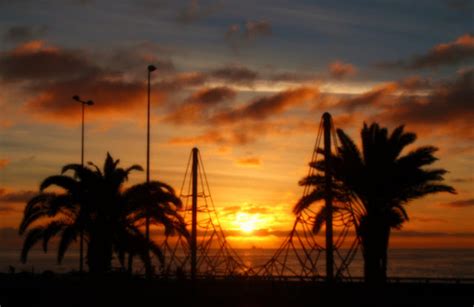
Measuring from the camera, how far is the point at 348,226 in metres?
33.6

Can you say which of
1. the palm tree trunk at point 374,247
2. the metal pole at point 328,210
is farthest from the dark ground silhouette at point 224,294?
the palm tree trunk at point 374,247

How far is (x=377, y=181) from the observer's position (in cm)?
3334

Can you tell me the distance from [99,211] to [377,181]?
1442 centimetres

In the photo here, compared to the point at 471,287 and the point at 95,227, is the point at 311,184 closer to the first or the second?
the point at 471,287

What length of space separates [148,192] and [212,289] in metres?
6.02

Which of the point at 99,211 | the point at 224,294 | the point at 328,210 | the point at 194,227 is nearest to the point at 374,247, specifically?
the point at 224,294

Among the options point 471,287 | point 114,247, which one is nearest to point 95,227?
point 114,247

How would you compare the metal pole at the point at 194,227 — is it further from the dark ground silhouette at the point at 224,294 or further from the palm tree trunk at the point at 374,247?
the palm tree trunk at the point at 374,247

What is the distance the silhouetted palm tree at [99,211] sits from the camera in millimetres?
35375

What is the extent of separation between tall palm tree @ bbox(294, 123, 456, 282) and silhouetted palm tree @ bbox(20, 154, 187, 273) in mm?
8291

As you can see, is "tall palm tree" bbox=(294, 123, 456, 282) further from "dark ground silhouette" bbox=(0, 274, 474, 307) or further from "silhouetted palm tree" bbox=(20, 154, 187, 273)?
"silhouetted palm tree" bbox=(20, 154, 187, 273)

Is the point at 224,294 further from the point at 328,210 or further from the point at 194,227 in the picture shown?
the point at 328,210

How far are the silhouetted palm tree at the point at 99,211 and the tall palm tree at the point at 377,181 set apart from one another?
8.29 m

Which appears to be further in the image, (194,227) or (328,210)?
(194,227)
